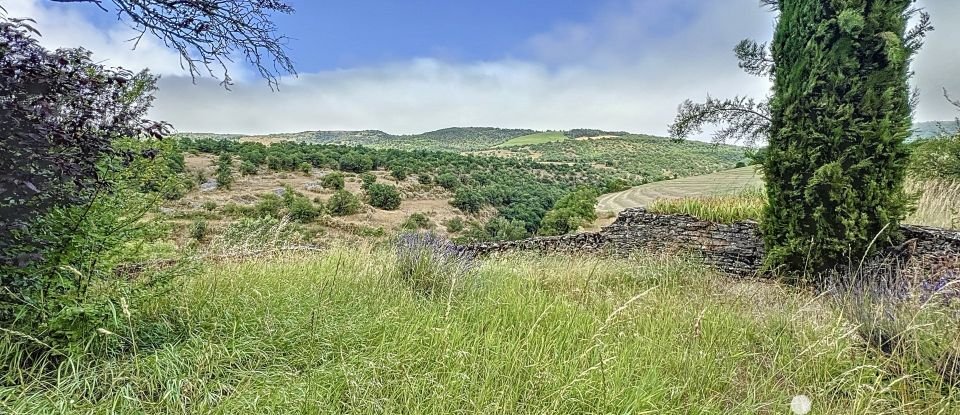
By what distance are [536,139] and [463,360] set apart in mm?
56098

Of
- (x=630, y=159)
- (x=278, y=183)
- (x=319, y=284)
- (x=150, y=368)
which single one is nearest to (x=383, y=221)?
(x=278, y=183)

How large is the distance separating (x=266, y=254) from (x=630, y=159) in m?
38.7

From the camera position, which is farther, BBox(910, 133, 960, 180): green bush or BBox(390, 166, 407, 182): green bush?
BBox(390, 166, 407, 182): green bush

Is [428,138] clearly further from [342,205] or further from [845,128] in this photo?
[845,128]

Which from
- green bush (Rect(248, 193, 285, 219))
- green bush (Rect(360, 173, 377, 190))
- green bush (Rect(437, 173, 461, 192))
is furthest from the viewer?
green bush (Rect(437, 173, 461, 192))

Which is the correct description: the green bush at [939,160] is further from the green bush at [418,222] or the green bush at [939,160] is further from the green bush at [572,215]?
the green bush at [418,222]

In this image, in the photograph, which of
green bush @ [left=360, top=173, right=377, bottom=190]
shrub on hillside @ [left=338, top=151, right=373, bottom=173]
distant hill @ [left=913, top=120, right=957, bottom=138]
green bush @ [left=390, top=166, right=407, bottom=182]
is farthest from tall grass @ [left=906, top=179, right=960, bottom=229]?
shrub on hillside @ [left=338, top=151, right=373, bottom=173]

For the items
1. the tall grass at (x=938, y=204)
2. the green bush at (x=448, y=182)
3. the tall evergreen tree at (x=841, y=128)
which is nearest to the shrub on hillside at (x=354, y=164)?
the green bush at (x=448, y=182)

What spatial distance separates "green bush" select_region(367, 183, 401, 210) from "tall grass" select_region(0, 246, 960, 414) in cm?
1879

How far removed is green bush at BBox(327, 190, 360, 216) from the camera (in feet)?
64.8

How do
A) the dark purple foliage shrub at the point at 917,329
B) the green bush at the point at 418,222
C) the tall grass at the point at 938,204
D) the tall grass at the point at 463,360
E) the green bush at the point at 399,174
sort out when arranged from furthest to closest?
the green bush at the point at 399,174 < the green bush at the point at 418,222 < the tall grass at the point at 938,204 < the dark purple foliage shrub at the point at 917,329 < the tall grass at the point at 463,360

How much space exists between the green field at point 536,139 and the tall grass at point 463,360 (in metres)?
50.3

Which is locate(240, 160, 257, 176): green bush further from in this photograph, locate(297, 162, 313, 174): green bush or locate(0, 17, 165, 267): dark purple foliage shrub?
locate(0, 17, 165, 267): dark purple foliage shrub

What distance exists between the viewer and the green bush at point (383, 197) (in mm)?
22359
